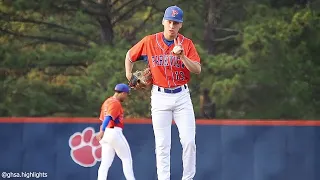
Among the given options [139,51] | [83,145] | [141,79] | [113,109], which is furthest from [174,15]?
[83,145]

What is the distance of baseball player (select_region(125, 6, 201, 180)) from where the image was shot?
24.8 feet

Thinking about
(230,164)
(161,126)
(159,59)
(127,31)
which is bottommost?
(230,164)

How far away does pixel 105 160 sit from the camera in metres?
11.7

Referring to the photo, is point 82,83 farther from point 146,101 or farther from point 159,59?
point 159,59

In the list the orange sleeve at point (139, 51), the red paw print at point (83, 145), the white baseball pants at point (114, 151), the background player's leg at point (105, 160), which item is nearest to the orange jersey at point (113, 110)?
the white baseball pants at point (114, 151)

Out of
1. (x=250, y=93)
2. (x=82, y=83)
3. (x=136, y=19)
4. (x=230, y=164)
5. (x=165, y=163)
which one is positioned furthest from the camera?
(x=136, y=19)

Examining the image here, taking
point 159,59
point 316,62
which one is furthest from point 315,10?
point 159,59

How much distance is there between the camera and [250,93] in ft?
70.6

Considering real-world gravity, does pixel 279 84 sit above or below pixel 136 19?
below

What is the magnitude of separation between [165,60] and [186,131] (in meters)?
0.71

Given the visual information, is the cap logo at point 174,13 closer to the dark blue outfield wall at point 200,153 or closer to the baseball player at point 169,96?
the baseball player at point 169,96

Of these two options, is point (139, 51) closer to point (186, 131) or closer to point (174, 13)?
point (174, 13)

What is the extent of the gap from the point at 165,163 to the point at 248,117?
44.2ft

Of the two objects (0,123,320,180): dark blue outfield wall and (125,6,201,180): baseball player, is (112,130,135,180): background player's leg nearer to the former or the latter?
(0,123,320,180): dark blue outfield wall
